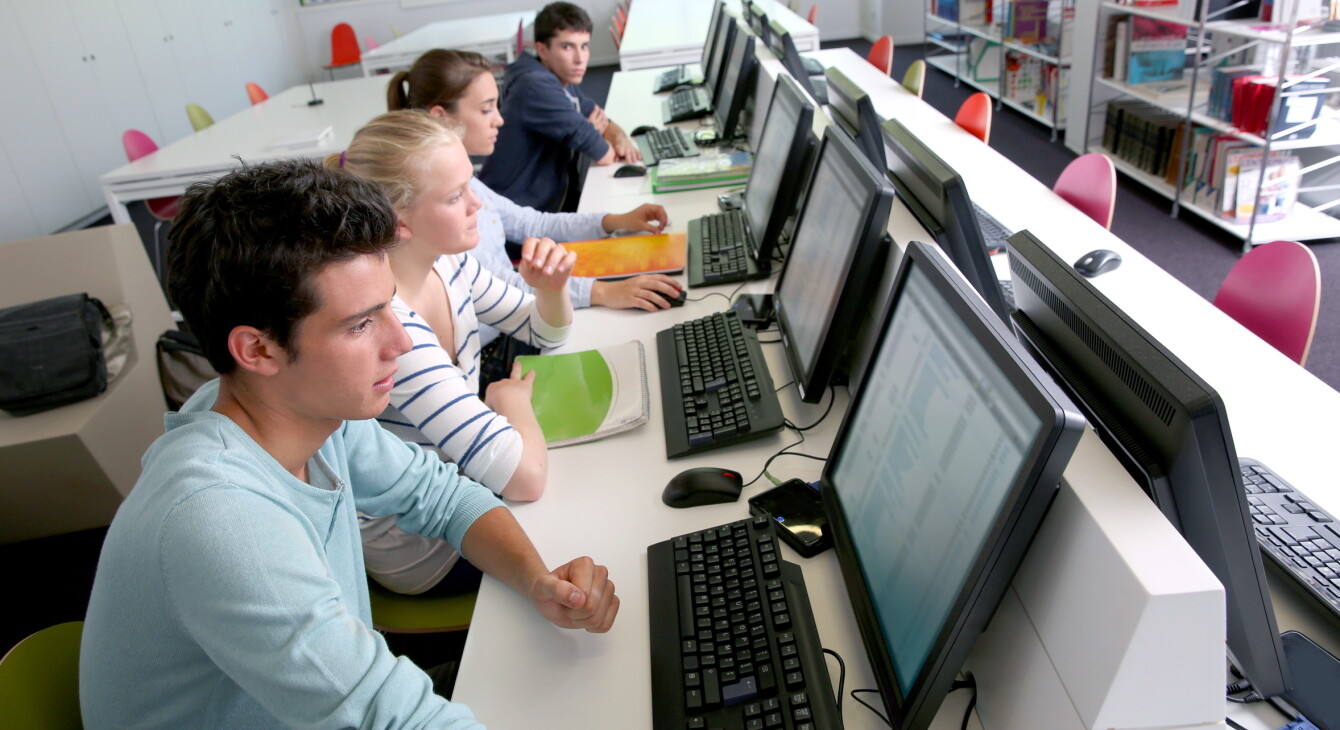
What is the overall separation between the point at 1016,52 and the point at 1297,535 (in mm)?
5673

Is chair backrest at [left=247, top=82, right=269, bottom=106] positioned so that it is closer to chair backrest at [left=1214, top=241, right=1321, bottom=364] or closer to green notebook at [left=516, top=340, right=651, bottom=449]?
green notebook at [left=516, top=340, right=651, bottom=449]

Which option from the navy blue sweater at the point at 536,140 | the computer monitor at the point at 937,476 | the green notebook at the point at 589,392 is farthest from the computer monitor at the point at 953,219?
the navy blue sweater at the point at 536,140

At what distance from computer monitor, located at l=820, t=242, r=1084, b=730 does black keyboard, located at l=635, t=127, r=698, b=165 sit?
7.13ft

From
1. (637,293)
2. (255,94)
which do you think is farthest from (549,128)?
(255,94)

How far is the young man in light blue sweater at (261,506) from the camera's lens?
0.81 metres

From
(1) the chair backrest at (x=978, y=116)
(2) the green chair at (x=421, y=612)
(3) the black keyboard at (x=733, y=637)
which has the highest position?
(1) the chair backrest at (x=978, y=116)

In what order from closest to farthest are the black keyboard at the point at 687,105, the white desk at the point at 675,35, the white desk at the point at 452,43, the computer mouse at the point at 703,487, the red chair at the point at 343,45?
1. the computer mouse at the point at 703,487
2. the black keyboard at the point at 687,105
3. the white desk at the point at 675,35
4. the white desk at the point at 452,43
5. the red chair at the point at 343,45

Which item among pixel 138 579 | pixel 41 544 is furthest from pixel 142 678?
pixel 41 544

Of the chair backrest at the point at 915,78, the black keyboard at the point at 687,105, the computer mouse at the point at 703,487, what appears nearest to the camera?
the computer mouse at the point at 703,487

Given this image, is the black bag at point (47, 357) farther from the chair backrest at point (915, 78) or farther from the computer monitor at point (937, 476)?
the chair backrest at point (915, 78)

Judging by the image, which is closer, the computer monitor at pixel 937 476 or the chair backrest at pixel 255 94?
the computer monitor at pixel 937 476

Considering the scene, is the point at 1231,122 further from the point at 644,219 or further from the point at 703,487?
the point at 703,487

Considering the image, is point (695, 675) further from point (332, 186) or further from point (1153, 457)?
point (332, 186)

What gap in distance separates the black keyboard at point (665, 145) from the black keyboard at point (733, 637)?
2.15 meters
